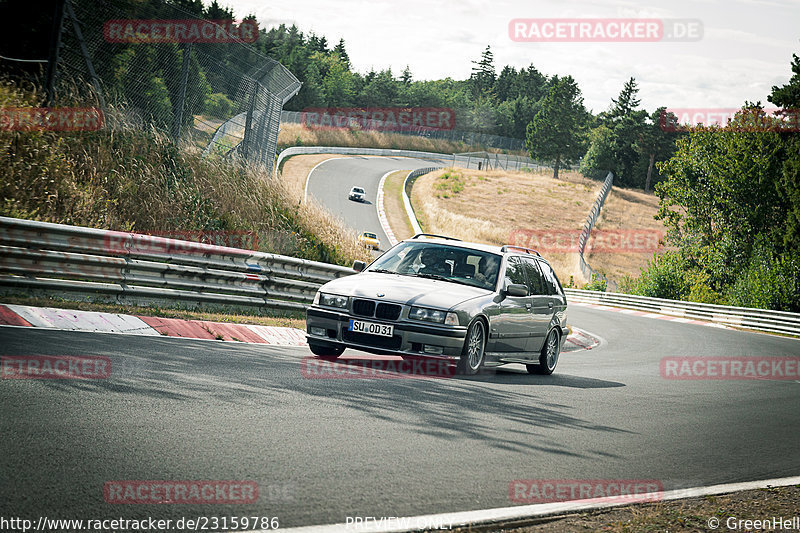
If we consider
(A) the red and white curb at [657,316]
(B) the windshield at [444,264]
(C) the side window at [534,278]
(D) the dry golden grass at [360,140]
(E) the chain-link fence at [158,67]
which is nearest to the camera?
(B) the windshield at [444,264]

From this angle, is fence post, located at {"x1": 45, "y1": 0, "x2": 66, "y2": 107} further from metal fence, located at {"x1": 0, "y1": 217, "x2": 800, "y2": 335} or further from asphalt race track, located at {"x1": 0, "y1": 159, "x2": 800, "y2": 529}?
asphalt race track, located at {"x1": 0, "y1": 159, "x2": 800, "y2": 529}

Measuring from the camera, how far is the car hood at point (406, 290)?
9.69m

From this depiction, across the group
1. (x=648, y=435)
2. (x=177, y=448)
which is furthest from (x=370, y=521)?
(x=648, y=435)

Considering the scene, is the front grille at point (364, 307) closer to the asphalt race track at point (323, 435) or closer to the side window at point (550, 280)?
the asphalt race track at point (323, 435)

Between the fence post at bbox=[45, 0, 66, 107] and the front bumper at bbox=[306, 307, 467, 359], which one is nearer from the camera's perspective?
the front bumper at bbox=[306, 307, 467, 359]

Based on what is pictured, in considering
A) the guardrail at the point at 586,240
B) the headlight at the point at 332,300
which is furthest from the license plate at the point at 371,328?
the guardrail at the point at 586,240

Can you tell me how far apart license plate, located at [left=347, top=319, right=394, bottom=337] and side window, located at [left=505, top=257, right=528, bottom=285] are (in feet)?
7.85

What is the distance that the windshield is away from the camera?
1102 cm

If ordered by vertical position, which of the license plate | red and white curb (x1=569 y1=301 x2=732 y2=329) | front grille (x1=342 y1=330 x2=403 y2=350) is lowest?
red and white curb (x1=569 y1=301 x2=732 y2=329)

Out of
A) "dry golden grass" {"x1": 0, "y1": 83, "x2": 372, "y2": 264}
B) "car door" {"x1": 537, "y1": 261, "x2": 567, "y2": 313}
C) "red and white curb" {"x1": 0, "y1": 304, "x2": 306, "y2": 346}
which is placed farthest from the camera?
"car door" {"x1": 537, "y1": 261, "x2": 567, "y2": 313}

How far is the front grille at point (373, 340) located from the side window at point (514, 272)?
2.37 meters

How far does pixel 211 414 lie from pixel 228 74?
451 inches

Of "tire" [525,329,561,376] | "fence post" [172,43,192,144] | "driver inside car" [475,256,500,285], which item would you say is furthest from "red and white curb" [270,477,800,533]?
"fence post" [172,43,192,144]

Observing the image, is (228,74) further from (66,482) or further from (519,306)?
(66,482)
